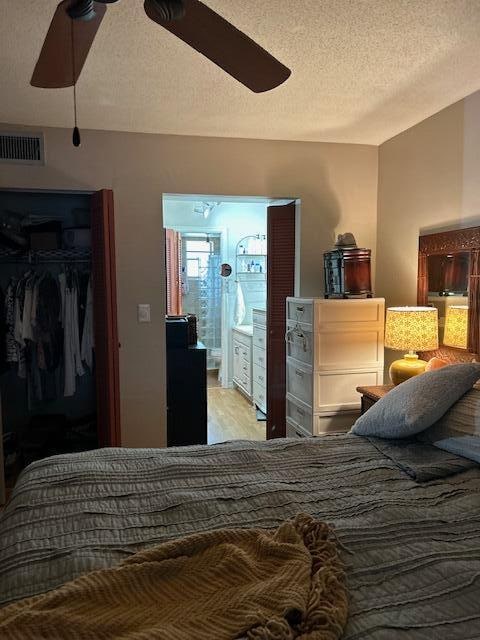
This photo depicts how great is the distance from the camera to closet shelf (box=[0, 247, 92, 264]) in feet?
10.9

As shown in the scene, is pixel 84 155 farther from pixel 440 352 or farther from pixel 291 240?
pixel 440 352

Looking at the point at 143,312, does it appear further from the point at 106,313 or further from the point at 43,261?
the point at 43,261

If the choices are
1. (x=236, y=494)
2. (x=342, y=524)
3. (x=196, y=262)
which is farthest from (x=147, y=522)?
(x=196, y=262)

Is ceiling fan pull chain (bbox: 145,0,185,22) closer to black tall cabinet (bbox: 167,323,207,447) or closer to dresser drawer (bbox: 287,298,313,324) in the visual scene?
dresser drawer (bbox: 287,298,313,324)

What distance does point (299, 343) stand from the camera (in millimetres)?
3152

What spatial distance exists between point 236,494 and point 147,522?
28cm

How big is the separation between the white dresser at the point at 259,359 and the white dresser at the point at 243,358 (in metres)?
0.17

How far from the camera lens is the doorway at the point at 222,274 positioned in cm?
568

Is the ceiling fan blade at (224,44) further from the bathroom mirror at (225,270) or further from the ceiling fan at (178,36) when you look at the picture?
the bathroom mirror at (225,270)

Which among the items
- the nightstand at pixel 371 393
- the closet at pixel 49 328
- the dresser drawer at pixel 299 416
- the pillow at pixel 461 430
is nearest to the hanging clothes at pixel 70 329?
the closet at pixel 49 328

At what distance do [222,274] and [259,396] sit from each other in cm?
167

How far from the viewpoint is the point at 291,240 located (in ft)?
11.7

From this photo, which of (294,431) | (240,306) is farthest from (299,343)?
(240,306)

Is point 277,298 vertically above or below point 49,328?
above
